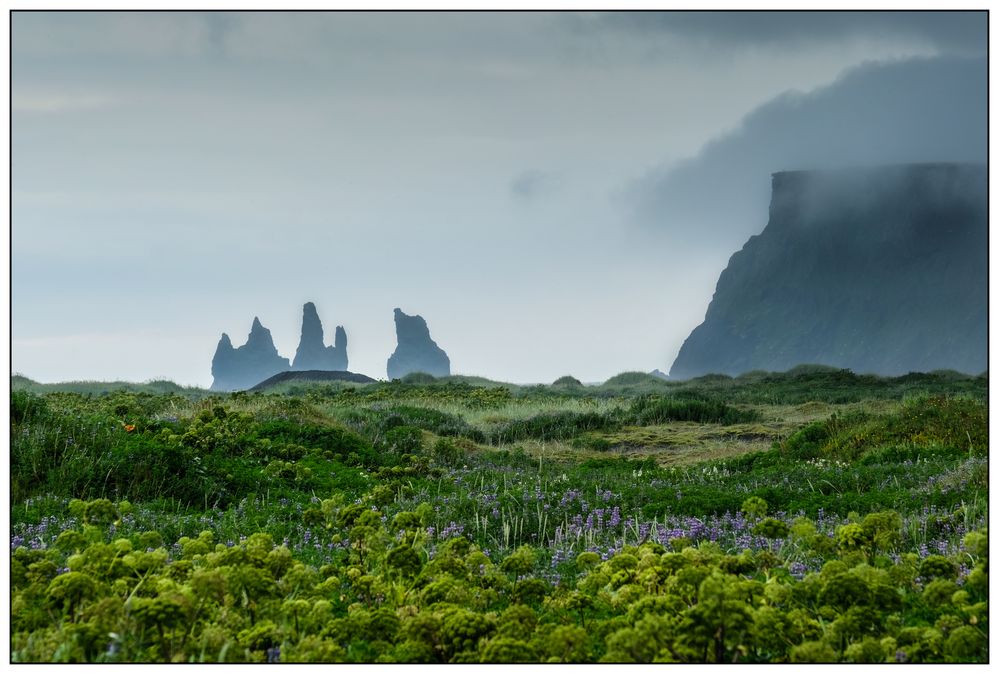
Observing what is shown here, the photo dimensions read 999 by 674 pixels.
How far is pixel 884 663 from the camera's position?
10.7 feet

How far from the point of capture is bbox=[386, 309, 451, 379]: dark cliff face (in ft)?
523

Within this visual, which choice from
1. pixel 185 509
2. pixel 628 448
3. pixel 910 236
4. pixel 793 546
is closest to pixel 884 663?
pixel 793 546

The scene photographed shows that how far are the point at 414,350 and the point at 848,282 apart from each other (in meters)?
83.4

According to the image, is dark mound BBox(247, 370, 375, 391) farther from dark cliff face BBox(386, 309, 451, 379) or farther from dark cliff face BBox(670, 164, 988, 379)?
dark cliff face BBox(386, 309, 451, 379)

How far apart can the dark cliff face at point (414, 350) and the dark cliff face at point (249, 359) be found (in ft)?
105

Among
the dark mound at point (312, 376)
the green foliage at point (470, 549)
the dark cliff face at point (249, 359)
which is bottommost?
the green foliage at point (470, 549)

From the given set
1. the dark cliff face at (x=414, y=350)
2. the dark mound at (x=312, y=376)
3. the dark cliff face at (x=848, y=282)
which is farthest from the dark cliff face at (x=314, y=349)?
the dark mound at (x=312, y=376)

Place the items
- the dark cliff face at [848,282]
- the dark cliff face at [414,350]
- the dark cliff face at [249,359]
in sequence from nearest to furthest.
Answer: the dark cliff face at [848,282], the dark cliff face at [414,350], the dark cliff face at [249,359]

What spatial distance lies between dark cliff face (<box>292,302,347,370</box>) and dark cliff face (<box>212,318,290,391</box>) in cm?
609

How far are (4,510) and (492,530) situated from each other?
3.92m

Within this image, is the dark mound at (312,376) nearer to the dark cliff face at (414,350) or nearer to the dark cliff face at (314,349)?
the dark cliff face at (414,350)

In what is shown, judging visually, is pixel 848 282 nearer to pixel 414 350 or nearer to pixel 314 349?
pixel 414 350

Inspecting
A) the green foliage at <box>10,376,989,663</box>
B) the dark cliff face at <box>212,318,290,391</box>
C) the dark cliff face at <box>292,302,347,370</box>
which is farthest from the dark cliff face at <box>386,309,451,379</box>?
the green foliage at <box>10,376,989,663</box>

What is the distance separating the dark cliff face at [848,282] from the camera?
75625mm
